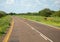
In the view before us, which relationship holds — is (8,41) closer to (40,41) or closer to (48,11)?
(40,41)

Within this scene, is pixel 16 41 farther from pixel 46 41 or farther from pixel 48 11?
pixel 48 11

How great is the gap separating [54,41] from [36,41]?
122 cm

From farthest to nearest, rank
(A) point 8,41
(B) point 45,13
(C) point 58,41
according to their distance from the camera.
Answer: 1. (B) point 45,13
2. (A) point 8,41
3. (C) point 58,41

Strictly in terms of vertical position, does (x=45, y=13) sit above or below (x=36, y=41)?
below

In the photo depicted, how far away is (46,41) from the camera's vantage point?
14.6m

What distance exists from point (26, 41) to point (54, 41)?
1.92 metres

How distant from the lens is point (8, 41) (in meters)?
15.3

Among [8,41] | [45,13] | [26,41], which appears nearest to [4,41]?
[8,41]

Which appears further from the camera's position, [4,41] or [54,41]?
[4,41]

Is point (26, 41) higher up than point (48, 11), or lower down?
higher up

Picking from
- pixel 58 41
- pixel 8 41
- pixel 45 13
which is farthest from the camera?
pixel 45 13

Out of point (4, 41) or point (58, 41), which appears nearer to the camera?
point (58, 41)

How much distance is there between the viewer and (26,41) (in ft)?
48.8

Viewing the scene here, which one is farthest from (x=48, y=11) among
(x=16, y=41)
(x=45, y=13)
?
(x=16, y=41)
